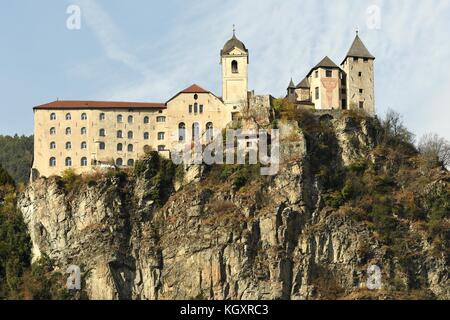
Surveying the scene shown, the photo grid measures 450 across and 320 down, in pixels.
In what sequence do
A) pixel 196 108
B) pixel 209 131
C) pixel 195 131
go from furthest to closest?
pixel 196 108, pixel 195 131, pixel 209 131

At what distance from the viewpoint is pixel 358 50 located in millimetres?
128000

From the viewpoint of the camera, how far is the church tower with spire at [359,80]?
125 m

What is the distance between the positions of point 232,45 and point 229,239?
20788 millimetres

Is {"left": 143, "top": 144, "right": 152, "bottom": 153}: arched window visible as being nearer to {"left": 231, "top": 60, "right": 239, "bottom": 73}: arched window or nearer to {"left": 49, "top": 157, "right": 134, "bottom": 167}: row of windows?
{"left": 49, "top": 157, "right": 134, "bottom": 167}: row of windows

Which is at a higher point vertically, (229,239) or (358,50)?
(358,50)

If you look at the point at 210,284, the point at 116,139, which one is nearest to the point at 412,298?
the point at 210,284

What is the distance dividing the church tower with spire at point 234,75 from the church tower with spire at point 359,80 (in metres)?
9.43

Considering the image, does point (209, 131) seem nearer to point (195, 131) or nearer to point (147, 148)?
point (195, 131)

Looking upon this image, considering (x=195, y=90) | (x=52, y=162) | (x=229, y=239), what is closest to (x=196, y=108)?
(x=195, y=90)

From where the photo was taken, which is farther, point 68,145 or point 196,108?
point 196,108

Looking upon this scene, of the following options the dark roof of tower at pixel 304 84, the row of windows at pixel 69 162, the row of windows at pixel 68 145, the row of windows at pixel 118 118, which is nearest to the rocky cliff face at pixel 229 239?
the row of windows at pixel 69 162

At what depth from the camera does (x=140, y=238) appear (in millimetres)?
116500

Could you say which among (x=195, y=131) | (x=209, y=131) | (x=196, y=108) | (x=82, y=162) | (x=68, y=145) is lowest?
(x=82, y=162)

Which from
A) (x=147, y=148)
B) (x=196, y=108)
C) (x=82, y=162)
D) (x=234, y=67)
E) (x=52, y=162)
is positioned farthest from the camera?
(x=234, y=67)
